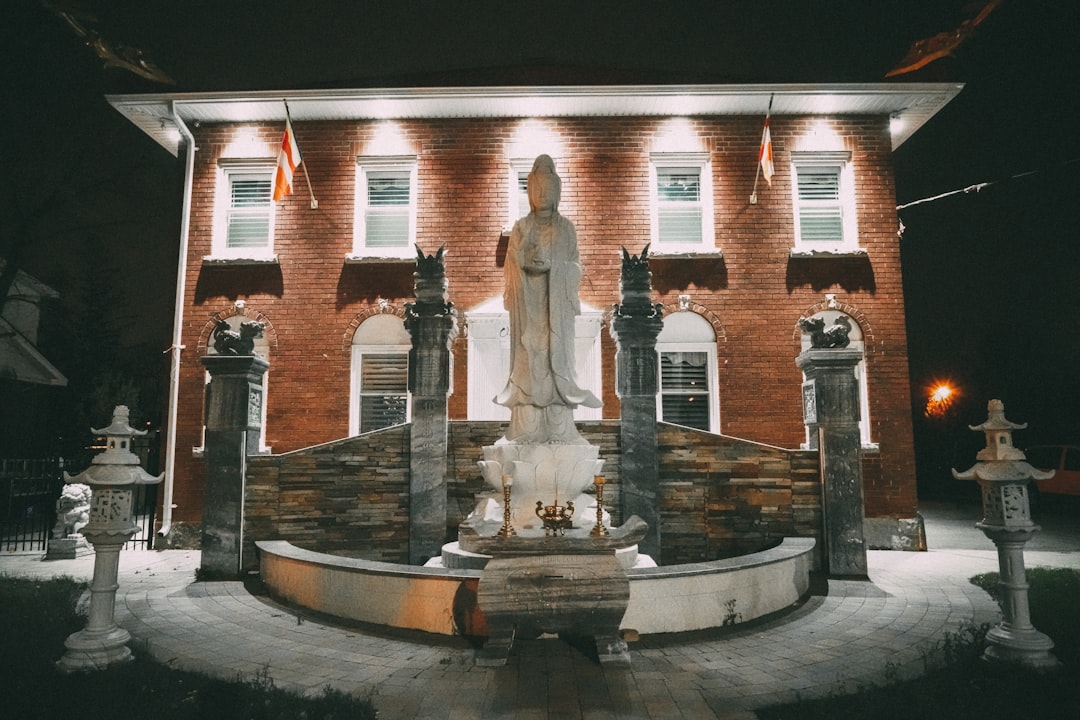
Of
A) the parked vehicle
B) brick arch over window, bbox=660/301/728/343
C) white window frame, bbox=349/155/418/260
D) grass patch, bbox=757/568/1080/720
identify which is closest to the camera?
grass patch, bbox=757/568/1080/720

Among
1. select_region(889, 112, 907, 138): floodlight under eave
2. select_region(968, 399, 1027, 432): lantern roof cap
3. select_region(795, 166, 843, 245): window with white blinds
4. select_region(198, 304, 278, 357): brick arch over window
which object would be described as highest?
select_region(889, 112, 907, 138): floodlight under eave

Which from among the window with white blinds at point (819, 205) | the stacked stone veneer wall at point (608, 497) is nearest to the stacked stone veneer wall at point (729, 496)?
the stacked stone veneer wall at point (608, 497)

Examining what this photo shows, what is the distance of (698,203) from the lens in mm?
13773

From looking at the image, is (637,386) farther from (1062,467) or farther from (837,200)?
(1062,467)

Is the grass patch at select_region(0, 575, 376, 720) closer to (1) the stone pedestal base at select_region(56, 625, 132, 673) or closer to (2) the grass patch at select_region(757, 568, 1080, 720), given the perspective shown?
(1) the stone pedestal base at select_region(56, 625, 132, 673)

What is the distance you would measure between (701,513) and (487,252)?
727cm

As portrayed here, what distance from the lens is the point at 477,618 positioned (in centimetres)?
564

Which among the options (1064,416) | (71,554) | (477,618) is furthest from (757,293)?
(1064,416)

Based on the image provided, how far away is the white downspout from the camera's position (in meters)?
12.2

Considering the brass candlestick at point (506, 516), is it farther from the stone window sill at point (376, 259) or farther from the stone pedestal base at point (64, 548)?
the stone pedestal base at point (64, 548)

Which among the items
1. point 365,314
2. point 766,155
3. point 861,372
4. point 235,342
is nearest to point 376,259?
point 365,314

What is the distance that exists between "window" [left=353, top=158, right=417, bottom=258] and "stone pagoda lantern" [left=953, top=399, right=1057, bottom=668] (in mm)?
11192

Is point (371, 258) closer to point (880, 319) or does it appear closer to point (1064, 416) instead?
point (880, 319)

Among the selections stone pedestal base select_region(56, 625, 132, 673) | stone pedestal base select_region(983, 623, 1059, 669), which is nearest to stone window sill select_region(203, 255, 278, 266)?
stone pedestal base select_region(56, 625, 132, 673)
